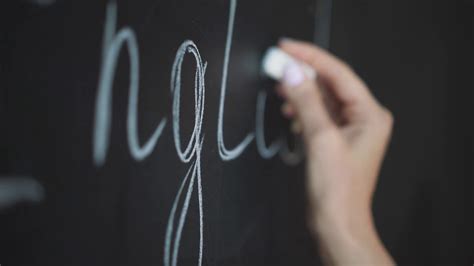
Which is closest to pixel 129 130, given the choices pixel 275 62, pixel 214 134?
pixel 214 134

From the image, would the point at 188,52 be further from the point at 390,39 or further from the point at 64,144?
the point at 390,39

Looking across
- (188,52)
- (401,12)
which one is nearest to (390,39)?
(401,12)

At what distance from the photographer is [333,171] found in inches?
16.8

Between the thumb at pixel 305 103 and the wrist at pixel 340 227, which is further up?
the thumb at pixel 305 103

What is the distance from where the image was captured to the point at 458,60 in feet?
1.88

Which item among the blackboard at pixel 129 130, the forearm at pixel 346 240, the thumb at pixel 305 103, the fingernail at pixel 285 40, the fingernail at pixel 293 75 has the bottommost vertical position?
the forearm at pixel 346 240

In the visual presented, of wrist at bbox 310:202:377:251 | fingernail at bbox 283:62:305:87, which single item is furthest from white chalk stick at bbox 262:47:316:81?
wrist at bbox 310:202:377:251

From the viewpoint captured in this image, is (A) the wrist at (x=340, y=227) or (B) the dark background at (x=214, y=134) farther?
(A) the wrist at (x=340, y=227)

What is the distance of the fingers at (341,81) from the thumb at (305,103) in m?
0.02

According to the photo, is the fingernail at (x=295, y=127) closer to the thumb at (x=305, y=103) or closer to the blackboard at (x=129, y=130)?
the thumb at (x=305, y=103)

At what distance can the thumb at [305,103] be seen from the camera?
1.38 feet

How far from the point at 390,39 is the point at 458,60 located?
A: 4.5 inches

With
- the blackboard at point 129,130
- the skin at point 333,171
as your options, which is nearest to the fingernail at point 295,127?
the skin at point 333,171

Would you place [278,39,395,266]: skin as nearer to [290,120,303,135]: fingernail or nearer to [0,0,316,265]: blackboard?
[290,120,303,135]: fingernail
